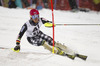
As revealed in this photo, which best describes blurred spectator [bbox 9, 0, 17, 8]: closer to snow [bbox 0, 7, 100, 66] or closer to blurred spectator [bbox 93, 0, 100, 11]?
snow [bbox 0, 7, 100, 66]

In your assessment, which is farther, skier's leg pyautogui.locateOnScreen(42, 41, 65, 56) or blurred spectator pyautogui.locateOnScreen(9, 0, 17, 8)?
blurred spectator pyautogui.locateOnScreen(9, 0, 17, 8)

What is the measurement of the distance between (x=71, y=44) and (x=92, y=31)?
5.95 ft

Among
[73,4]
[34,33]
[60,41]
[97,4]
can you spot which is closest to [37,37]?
[34,33]

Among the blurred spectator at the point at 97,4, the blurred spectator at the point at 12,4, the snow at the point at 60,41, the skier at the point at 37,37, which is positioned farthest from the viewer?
the blurred spectator at the point at 12,4

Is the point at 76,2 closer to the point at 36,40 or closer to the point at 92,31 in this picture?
the point at 92,31

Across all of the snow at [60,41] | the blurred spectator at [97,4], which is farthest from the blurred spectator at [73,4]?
the snow at [60,41]

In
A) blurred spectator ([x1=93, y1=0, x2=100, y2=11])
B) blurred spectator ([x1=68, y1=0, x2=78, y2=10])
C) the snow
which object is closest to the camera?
the snow

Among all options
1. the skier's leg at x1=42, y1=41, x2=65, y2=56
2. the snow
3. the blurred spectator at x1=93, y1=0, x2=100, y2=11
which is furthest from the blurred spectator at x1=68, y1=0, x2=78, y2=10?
the skier's leg at x1=42, y1=41, x2=65, y2=56

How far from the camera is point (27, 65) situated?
3221 millimetres

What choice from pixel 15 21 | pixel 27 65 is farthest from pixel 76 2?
pixel 27 65

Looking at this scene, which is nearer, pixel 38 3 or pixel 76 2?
pixel 76 2

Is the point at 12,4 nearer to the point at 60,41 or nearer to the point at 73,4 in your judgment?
the point at 73,4

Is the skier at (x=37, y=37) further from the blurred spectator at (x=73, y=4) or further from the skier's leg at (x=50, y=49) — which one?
the blurred spectator at (x=73, y=4)

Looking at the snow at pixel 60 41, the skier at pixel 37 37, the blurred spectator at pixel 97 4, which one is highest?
the blurred spectator at pixel 97 4
